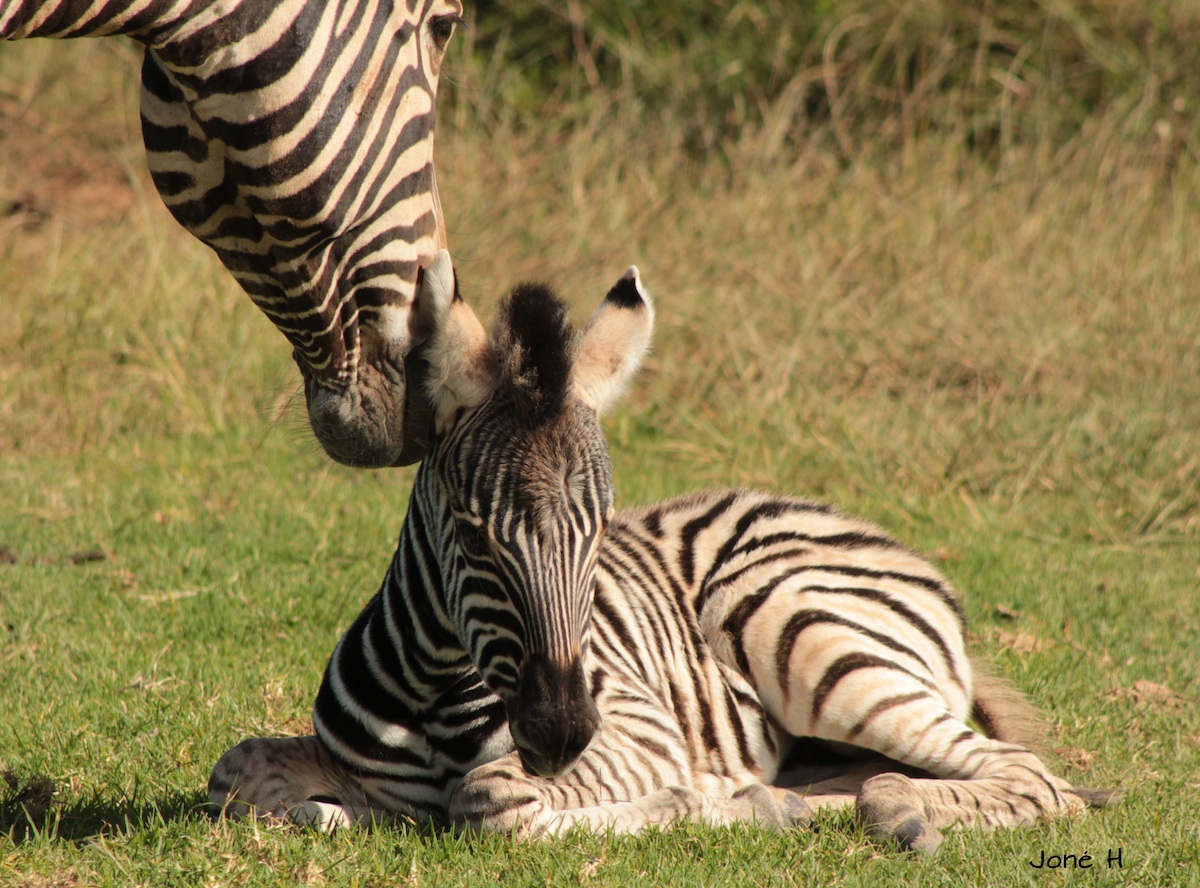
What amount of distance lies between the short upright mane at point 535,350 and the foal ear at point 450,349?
0.21 feet

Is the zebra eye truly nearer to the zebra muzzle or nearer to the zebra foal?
the zebra foal

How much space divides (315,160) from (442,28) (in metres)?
0.61

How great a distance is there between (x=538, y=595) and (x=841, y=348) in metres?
6.96

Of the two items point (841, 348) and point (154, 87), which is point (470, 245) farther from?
point (154, 87)

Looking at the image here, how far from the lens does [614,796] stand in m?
4.38

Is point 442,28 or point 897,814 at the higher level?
point 442,28

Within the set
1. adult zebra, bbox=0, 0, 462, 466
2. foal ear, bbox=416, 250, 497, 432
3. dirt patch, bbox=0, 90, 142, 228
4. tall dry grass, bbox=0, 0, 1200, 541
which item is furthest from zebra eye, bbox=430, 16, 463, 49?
dirt patch, bbox=0, 90, 142, 228

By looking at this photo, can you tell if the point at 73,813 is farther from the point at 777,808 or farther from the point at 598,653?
the point at 777,808

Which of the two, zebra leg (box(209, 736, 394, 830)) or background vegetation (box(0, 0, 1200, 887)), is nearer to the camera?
zebra leg (box(209, 736, 394, 830))

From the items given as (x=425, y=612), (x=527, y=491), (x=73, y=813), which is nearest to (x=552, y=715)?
(x=527, y=491)

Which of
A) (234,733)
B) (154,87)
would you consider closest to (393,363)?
(154,87)

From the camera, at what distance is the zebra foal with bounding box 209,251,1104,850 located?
3.62m

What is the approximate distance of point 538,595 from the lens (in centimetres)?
355

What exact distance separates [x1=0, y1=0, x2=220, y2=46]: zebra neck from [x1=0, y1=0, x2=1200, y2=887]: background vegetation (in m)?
1.20
